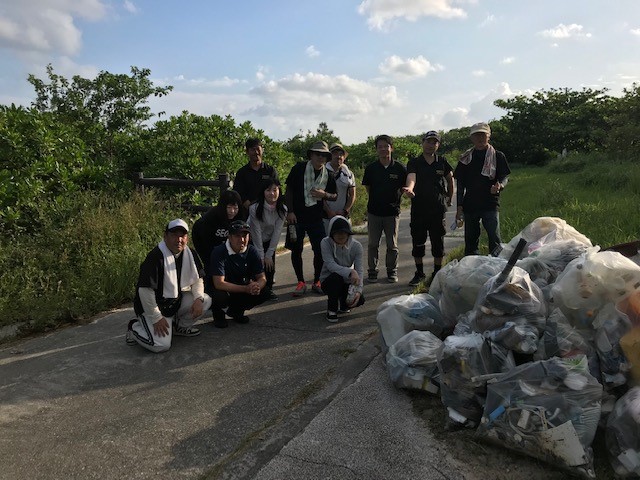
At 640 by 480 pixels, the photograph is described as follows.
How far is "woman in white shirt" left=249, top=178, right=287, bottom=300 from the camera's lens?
5246mm

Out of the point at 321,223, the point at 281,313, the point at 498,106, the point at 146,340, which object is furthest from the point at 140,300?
the point at 498,106

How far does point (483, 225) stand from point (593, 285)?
2.63m

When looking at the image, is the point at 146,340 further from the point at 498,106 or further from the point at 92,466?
the point at 498,106

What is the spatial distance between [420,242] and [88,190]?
4.59m

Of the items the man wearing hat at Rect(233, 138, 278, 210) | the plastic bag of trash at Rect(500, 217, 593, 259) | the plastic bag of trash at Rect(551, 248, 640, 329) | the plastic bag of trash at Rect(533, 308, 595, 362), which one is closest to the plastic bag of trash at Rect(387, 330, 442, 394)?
the plastic bag of trash at Rect(533, 308, 595, 362)

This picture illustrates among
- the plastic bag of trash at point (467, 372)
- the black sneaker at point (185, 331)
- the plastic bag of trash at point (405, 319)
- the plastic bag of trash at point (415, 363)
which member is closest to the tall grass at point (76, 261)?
the black sneaker at point (185, 331)

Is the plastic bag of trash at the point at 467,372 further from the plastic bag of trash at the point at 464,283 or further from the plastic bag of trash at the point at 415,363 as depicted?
the plastic bag of trash at the point at 464,283

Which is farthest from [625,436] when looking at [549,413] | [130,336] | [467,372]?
[130,336]

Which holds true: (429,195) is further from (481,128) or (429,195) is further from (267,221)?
(267,221)

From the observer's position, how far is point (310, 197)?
5.44 m

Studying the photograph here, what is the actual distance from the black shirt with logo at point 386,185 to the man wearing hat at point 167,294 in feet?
8.08

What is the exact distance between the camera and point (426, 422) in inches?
109

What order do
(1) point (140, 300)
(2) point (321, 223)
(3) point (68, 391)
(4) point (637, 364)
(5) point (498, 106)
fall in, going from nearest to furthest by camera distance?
(4) point (637, 364) → (3) point (68, 391) → (1) point (140, 300) → (2) point (321, 223) → (5) point (498, 106)

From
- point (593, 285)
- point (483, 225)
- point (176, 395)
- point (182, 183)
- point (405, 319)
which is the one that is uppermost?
point (182, 183)
